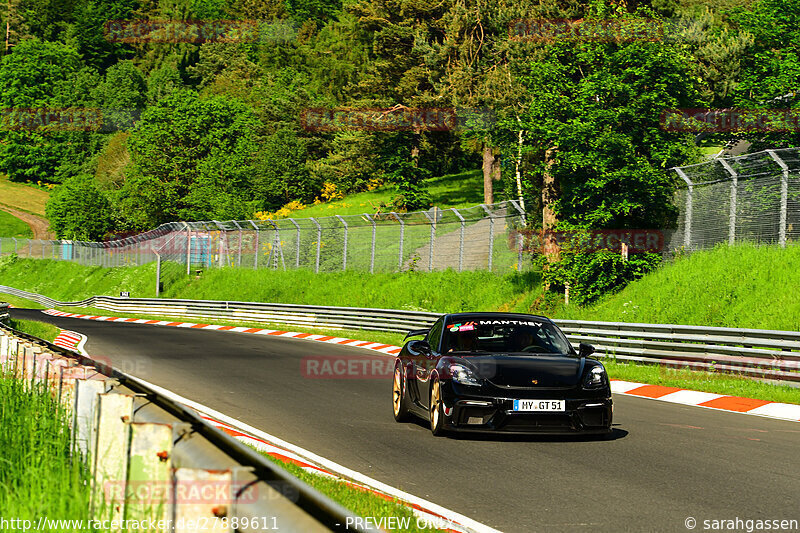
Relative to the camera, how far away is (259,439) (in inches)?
406

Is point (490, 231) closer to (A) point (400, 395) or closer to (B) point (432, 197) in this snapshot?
(A) point (400, 395)

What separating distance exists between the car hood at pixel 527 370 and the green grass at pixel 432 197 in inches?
2318

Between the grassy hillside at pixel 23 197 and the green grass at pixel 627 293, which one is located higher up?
the grassy hillside at pixel 23 197

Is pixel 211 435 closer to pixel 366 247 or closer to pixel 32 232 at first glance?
pixel 366 247

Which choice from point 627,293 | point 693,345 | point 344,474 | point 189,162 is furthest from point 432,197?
point 344,474

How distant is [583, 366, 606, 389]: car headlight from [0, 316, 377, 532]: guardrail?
5519 mm

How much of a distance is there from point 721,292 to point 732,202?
210 cm

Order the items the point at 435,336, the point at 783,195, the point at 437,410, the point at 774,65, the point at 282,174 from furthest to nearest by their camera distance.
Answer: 1. the point at 282,174
2. the point at 774,65
3. the point at 783,195
4. the point at 435,336
5. the point at 437,410

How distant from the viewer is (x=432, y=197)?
75.0 meters

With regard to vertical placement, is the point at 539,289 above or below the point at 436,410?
above

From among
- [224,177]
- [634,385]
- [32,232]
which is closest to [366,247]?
[634,385]

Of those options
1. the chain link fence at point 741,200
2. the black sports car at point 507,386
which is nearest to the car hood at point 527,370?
the black sports car at point 507,386

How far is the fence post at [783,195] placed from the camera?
1998 cm

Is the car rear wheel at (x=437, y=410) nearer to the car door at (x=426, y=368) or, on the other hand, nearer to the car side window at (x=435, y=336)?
the car door at (x=426, y=368)
